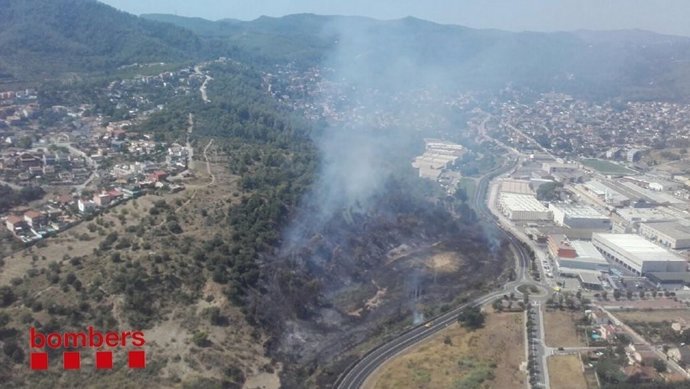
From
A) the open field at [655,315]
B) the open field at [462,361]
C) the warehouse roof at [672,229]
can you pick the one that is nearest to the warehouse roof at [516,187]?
the warehouse roof at [672,229]

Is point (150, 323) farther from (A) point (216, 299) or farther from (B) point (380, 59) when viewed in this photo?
(B) point (380, 59)

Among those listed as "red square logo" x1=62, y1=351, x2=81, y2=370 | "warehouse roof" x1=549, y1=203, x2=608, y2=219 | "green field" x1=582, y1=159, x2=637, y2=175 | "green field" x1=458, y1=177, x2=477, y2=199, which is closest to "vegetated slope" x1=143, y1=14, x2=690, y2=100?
"green field" x1=582, y1=159, x2=637, y2=175

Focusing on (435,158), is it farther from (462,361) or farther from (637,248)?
(462,361)

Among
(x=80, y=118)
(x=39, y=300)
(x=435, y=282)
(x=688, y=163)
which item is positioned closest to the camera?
(x=39, y=300)

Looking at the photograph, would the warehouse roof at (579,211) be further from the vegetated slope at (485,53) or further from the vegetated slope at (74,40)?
the vegetated slope at (485,53)

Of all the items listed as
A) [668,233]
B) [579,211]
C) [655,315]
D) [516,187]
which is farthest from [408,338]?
[516,187]

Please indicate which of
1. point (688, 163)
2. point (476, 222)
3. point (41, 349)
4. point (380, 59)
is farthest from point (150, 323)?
point (380, 59)
